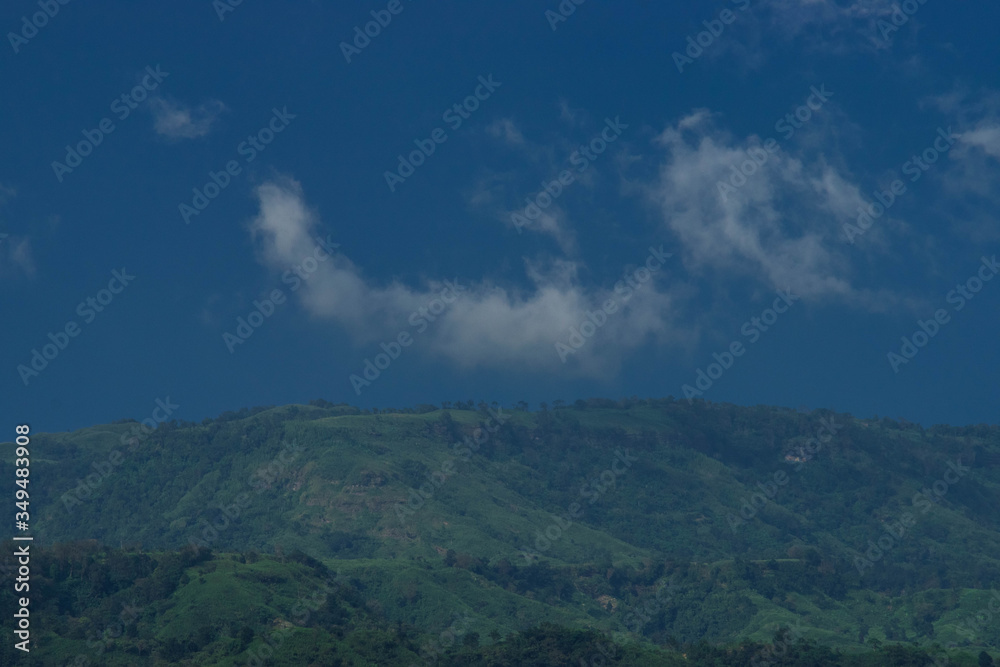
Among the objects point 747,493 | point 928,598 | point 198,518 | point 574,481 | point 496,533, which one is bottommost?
point 198,518

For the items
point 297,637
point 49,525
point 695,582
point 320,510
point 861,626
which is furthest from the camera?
point 49,525

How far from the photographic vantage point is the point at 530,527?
527 ft

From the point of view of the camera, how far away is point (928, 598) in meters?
123

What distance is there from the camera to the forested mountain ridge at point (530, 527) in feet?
392

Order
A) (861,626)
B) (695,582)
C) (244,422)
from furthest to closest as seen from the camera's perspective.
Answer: (244,422) < (695,582) < (861,626)

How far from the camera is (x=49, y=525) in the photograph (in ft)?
545

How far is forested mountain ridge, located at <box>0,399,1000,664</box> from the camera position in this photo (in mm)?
119625

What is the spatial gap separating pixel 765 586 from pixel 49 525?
316 feet

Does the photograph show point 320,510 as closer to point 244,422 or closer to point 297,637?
point 244,422

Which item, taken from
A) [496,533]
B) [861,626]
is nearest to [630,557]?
[496,533]

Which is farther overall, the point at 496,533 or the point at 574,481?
the point at 574,481

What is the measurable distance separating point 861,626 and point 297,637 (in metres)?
66.8

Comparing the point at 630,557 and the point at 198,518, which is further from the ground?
the point at 630,557

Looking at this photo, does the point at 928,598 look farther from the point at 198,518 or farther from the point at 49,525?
the point at 49,525
